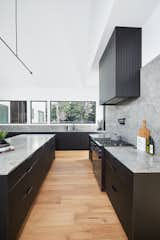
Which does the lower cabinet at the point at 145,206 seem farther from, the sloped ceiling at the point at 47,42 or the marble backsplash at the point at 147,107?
the sloped ceiling at the point at 47,42

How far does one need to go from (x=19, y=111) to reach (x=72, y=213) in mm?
4710

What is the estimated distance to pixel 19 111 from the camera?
5586mm

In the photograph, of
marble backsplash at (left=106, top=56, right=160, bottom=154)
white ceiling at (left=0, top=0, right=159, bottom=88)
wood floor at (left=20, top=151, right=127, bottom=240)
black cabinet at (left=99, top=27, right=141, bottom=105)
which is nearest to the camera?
wood floor at (left=20, top=151, right=127, bottom=240)

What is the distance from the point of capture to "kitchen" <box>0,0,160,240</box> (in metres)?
1.22

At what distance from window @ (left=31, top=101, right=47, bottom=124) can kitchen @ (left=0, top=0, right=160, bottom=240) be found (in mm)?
1601

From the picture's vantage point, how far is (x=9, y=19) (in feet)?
8.84

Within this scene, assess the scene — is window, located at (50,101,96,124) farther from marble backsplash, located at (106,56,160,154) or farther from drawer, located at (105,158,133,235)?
drawer, located at (105,158,133,235)

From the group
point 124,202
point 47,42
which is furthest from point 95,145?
point 47,42

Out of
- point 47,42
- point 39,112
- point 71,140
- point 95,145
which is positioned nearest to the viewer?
point 95,145

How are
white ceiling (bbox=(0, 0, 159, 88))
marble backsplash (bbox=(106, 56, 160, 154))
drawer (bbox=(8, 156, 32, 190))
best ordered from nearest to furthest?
drawer (bbox=(8, 156, 32, 190)) → marble backsplash (bbox=(106, 56, 160, 154)) → white ceiling (bbox=(0, 0, 159, 88))

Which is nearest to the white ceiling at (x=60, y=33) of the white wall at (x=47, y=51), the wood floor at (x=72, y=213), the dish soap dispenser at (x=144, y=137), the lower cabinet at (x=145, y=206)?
the white wall at (x=47, y=51)

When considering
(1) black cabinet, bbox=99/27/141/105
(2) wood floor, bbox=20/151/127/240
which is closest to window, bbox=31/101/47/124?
(2) wood floor, bbox=20/151/127/240

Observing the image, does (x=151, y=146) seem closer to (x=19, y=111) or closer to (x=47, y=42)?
(x=47, y=42)

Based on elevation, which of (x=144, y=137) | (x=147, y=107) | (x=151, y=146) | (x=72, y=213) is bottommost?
(x=72, y=213)
